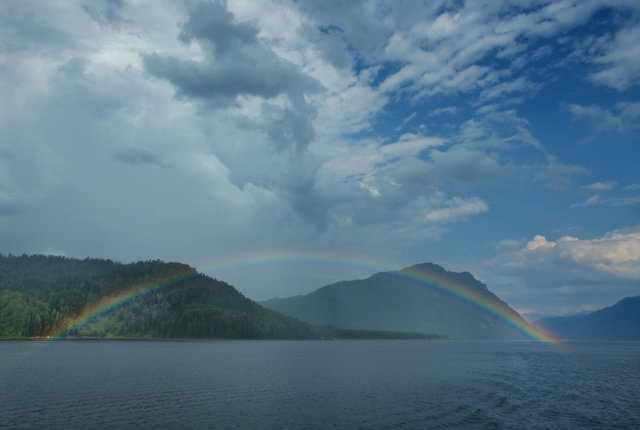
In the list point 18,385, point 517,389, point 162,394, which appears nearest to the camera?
point 162,394

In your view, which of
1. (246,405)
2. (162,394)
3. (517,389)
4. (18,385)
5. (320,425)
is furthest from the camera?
(517,389)

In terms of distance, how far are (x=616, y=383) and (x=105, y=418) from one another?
114m

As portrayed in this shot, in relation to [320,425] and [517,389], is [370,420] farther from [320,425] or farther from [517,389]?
[517,389]

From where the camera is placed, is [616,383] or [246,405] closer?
[246,405]

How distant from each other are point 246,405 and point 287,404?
22.0 ft

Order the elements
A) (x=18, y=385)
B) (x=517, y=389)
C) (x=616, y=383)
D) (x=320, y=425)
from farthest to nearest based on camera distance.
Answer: (x=616, y=383), (x=517, y=389), (x=18, y=385), (x=320, y=425)

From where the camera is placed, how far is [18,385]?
75875 millimetres

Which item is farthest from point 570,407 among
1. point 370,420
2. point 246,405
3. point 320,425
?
point 246,405

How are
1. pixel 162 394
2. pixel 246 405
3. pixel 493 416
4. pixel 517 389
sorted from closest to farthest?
pixel 493 416
pixel 246 405
pixel 162 394
pixel 517 389

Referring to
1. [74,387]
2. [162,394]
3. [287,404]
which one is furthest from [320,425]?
[74,387]

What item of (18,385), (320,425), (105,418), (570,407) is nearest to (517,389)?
(570,407)

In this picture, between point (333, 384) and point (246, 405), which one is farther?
point (333, 384)

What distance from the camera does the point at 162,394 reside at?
234ft

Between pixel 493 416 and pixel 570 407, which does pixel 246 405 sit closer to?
pixel 493 416
